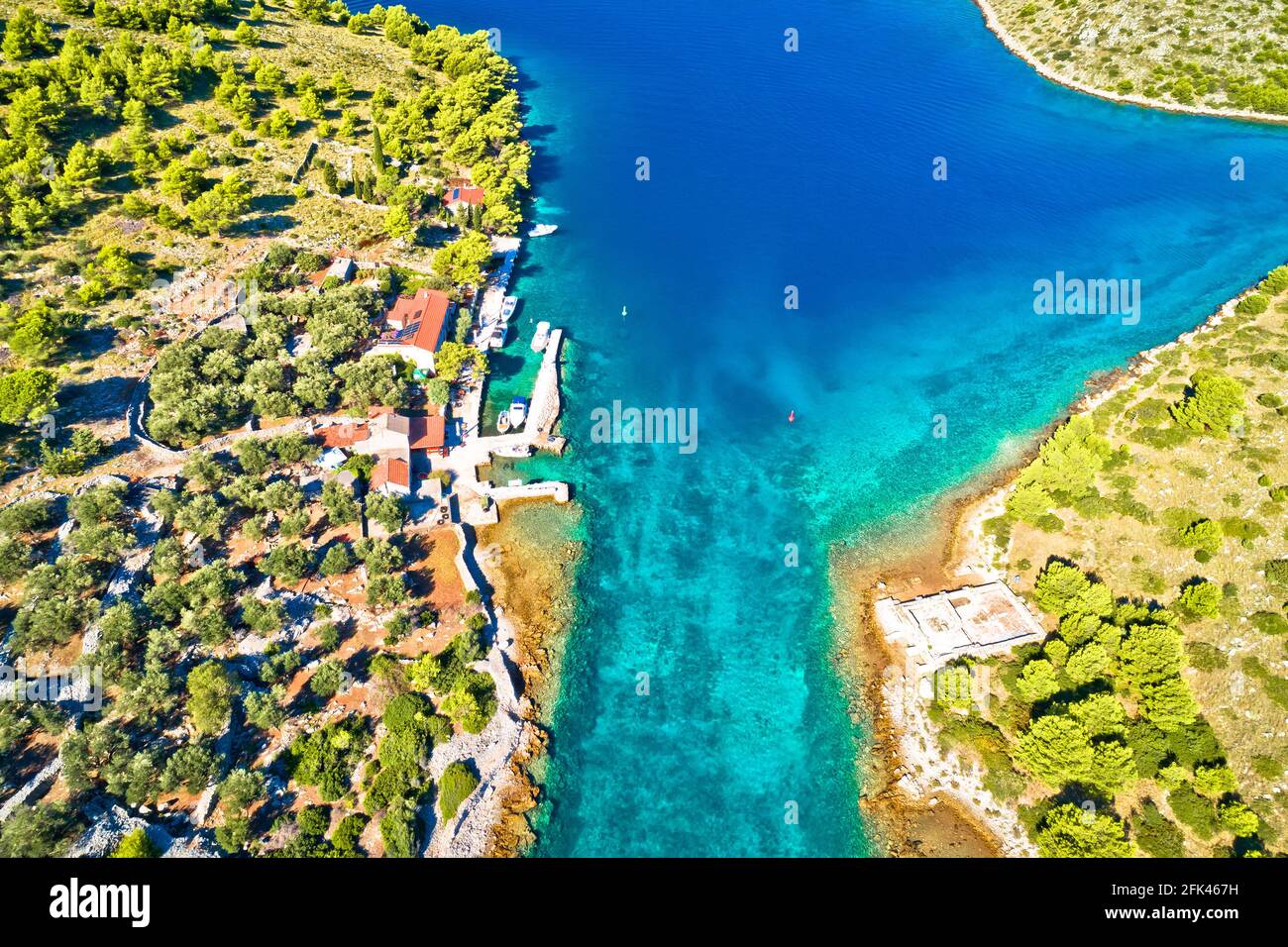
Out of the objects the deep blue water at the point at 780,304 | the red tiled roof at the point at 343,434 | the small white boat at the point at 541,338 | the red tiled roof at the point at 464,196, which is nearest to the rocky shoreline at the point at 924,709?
the deep blue water at the point at 780,304

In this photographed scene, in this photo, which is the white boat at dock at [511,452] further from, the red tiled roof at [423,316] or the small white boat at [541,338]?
the small white boat at [541,338]

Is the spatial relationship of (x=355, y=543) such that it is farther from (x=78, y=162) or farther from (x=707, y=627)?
(x=78, y=162)

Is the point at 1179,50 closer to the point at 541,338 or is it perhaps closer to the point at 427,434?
the point at 541,338

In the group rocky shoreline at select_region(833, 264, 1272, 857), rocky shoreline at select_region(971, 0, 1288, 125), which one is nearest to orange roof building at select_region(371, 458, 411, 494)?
rocky shoreline at select_region(833, 264, 1272, 857)

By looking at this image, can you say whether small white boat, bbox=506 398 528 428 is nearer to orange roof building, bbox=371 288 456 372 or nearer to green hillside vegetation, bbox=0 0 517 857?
green hillside vegetation, bbox=0 0 517 857

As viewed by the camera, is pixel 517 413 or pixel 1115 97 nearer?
pixel 517 413

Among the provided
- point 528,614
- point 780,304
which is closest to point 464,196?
point 780,304
